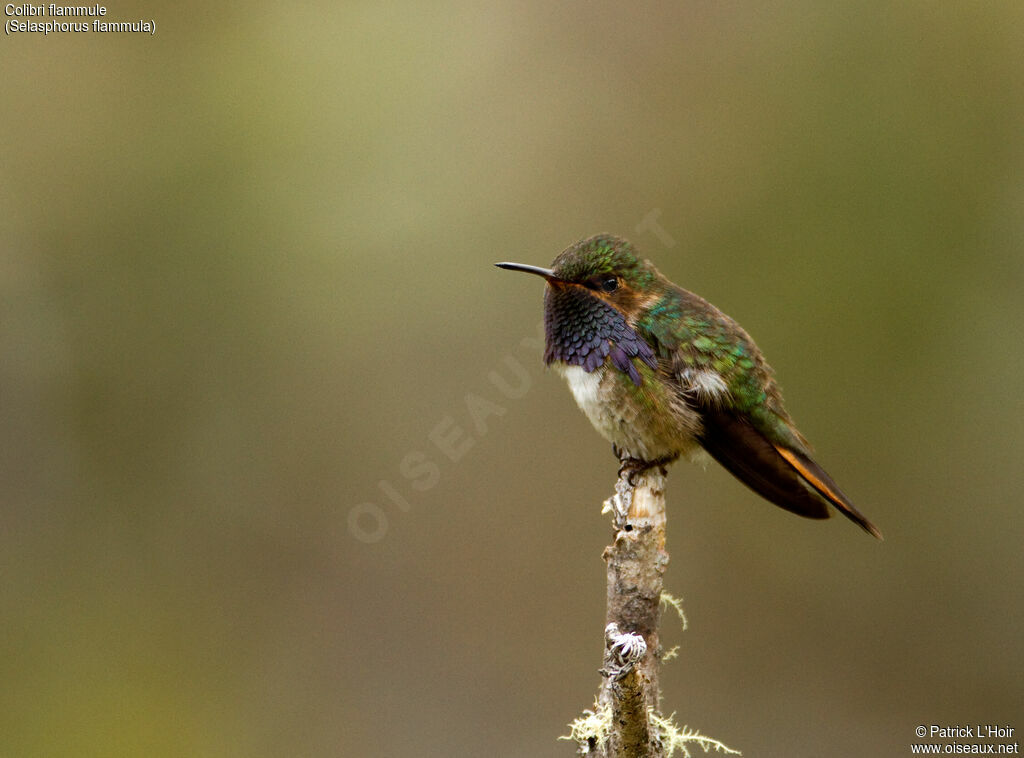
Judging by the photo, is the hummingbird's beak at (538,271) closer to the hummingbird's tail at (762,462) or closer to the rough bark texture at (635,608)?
the hummingbird's tail at (762,462)

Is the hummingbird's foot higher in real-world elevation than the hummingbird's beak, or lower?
lower

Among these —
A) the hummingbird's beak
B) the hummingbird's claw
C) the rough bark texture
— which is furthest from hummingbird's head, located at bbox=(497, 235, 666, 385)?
the rough bark texture

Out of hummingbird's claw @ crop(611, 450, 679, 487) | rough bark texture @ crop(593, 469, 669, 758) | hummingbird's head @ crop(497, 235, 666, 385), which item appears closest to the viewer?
rough bark texture @ crop(593, 469, 669, 758)

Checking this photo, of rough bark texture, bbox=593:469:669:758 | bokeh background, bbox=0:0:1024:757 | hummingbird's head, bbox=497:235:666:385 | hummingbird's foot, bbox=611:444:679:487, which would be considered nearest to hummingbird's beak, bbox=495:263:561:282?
hummingbird's head, bbox=497:235:666:385

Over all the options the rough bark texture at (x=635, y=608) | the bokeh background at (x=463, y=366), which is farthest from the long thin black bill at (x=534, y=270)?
the bokeh background at (x=463, y=366)

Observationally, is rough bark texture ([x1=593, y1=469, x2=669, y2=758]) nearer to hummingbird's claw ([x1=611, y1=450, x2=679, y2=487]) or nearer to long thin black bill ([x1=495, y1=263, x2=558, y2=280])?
hummingbird's claw ([x1=611, y1=450, x2=679, y2=487])

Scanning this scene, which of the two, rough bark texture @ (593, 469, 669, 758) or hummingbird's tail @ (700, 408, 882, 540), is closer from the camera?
rough bark texture @ (593, 469, 669, 758)

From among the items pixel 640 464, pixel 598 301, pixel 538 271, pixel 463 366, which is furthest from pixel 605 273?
pixel 463 366

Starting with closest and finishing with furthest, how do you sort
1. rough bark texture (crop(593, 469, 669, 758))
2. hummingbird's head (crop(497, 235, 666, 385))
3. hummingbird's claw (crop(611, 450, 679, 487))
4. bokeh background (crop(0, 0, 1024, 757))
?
rough bark texture (crop(593, 469, 669, 758)) < hummingbird's claw (crop(611, 450, 679, 487)) < hummingbird's head (crop(497, 235, 666, 385)) < bokeh background (crop(0, 0, 1024, 757))

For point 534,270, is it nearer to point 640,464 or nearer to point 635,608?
point 640,464

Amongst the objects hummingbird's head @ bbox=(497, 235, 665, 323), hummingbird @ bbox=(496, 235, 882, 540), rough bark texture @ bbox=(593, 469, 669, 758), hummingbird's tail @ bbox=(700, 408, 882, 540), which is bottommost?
rough bark texture @ bbox=(593, 469, 669, 758)
